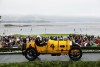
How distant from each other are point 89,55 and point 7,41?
1755 centimetres

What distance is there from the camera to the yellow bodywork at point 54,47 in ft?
64.2

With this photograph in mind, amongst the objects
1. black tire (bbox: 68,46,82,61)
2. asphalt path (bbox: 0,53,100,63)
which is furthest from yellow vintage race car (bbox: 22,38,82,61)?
asphalt path (bbox: 0,53,100,63)

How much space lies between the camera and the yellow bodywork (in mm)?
19578

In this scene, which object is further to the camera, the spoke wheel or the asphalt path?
the asphalt path

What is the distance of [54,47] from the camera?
64.5 ft

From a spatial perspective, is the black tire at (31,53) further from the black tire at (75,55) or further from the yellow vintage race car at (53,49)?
the black tire at (75,55)

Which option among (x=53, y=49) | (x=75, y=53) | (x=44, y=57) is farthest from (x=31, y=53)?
(x=75, y=53)

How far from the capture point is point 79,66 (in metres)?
16.0

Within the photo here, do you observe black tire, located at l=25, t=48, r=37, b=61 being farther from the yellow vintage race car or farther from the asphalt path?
the asphalt path

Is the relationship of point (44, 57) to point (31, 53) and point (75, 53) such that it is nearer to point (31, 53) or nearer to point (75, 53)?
point (31, 53)

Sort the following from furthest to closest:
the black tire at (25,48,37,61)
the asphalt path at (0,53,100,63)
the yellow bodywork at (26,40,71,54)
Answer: the asphalt path at (0,53,100,63)
the black tire at (25,48,37,61)
the yellow bodywork at (26,40,71,54)

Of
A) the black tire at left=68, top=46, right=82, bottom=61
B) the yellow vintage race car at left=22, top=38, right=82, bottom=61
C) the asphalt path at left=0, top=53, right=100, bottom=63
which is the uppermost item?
the yellow vintage race car at left=22, top=38, right=82, bottom=61

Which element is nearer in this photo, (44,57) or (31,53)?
(31,53)

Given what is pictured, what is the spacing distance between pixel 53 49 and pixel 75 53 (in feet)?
4.70
